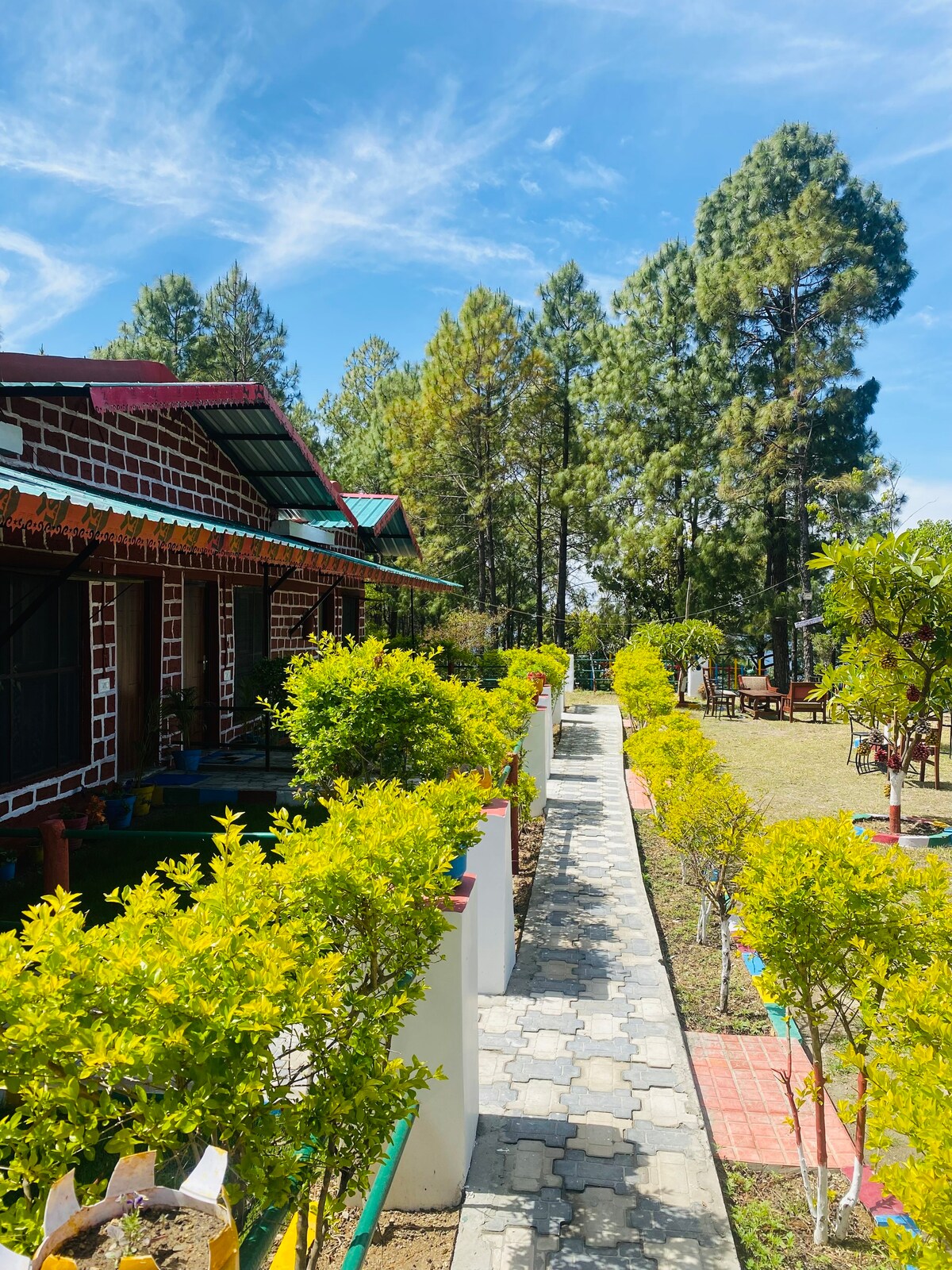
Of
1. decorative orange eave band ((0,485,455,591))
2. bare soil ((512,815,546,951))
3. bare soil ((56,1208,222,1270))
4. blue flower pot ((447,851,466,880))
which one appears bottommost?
bare soil ((512,815,546,951))

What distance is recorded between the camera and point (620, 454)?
2920 cm

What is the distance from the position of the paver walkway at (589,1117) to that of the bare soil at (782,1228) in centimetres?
10

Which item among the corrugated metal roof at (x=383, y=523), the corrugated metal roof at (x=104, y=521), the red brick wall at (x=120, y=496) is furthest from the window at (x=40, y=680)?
the corrugated metal roof at (x=383, y=523)

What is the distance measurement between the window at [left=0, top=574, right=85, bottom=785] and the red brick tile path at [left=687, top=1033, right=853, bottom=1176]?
5.36 m

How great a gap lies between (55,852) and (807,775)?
10.7 metres

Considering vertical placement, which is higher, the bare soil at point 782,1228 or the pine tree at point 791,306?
the pine tree at point 791,306

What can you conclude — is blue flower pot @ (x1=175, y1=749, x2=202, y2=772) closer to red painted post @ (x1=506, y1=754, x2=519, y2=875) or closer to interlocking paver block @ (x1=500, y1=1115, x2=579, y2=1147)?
red painted post @ (x1=506, y1=754, x2=519, y2=875)

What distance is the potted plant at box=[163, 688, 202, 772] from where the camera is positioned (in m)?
9.16

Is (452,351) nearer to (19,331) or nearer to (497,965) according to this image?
(19,331)

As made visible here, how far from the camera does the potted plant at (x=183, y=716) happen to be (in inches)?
360

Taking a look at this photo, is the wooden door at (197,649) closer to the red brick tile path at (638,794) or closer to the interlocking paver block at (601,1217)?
the red brick tile path at (638,794)

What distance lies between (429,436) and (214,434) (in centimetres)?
1855

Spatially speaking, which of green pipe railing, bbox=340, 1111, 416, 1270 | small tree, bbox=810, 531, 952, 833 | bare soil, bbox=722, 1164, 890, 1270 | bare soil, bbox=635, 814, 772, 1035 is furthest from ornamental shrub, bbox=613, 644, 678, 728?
green pipe railing, bbox=340, 1111, 416, 1270

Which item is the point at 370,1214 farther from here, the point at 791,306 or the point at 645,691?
the point at 791,306
